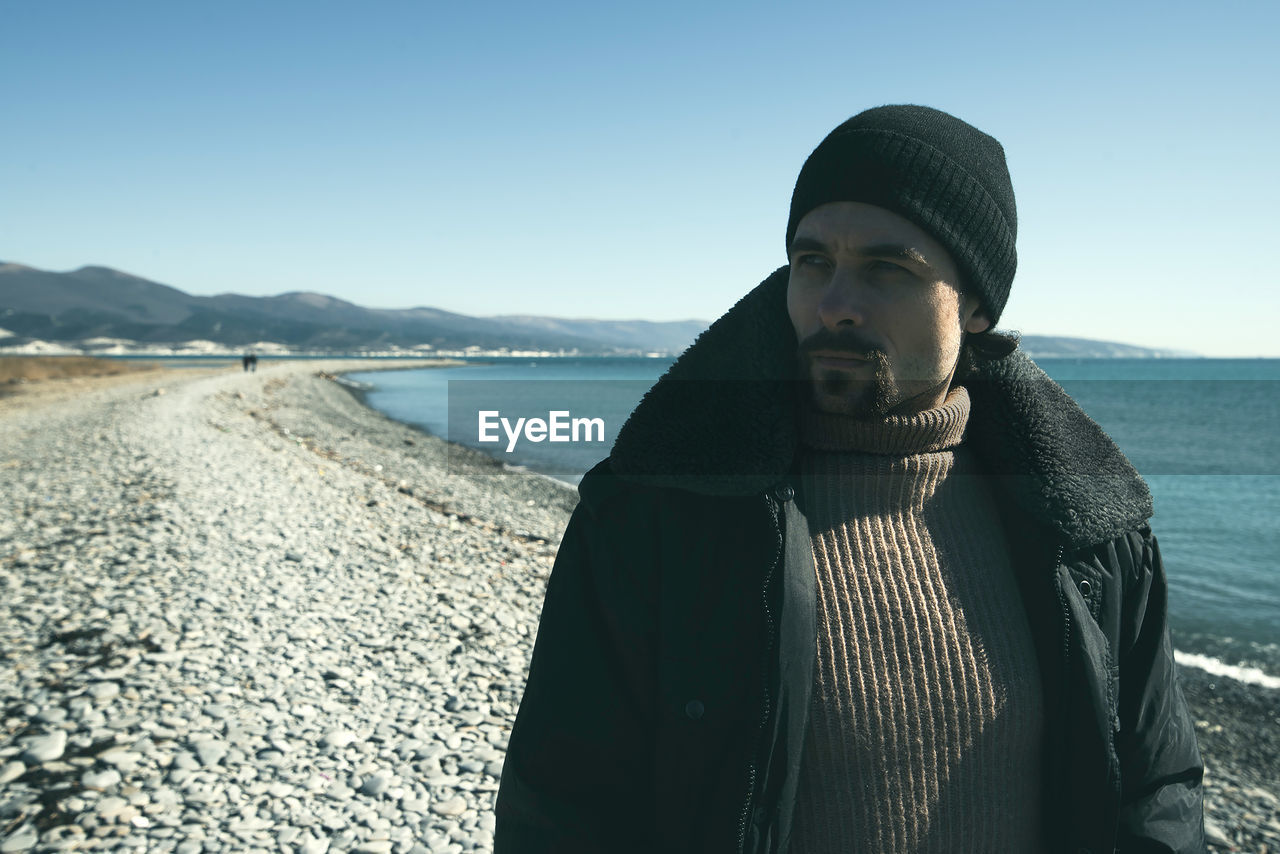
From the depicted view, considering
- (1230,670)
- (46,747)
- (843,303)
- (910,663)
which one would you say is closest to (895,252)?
(843,303)

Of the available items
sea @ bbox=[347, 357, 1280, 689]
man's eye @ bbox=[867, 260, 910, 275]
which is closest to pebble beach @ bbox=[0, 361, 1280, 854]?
sea @ bbox=[347, 357, 1280, 689]

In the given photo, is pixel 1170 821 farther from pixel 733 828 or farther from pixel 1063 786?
pixel 733 828

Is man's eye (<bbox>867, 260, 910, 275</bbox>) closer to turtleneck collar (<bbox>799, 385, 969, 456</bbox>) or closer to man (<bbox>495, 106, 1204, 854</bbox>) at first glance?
man (<bbox>495, 106, 1204, 854</bbox>)

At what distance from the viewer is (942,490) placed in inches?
71.3

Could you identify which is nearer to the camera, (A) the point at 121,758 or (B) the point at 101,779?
(B) the point at 101,779

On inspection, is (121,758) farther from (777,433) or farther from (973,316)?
(973,316)

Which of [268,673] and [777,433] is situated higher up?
[777,433]

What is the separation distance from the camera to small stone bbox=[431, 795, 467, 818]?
418 centimetres

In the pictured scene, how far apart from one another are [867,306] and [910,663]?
30.3 inches

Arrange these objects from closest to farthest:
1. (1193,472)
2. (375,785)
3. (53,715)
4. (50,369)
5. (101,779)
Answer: (101,779) → (375,785) → (53,715) → (1193,472) → (50,369)

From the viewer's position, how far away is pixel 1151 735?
5.80 feet

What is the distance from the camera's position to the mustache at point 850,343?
161 centimetres

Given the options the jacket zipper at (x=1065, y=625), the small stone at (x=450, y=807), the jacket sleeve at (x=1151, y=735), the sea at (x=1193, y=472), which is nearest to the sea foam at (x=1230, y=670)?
the sea at (x=1193, y=472)

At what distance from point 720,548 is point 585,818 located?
598mm
